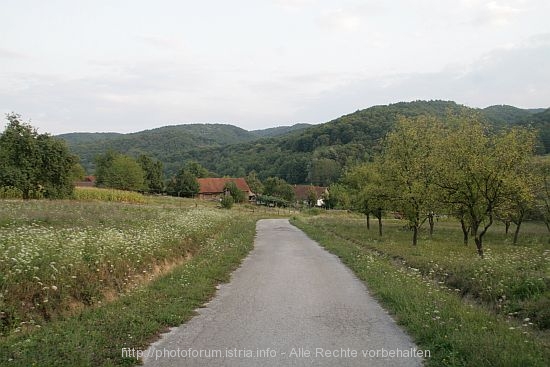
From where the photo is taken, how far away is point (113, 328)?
698 centimetres

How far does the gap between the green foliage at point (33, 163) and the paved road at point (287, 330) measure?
116 ft

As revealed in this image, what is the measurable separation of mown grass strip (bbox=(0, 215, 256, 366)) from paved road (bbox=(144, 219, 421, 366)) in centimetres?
36

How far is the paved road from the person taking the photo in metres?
6.00

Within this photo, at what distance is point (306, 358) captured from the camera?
600cm

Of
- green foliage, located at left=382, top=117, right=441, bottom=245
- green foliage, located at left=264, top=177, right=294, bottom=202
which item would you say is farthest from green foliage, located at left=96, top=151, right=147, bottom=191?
green foliage, located at left=382, top=117, right=441, bottom=245

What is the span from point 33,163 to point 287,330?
41.4 meters

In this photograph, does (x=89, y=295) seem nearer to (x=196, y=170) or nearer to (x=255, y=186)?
(x=255, y=186)

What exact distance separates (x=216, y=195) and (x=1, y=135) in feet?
243

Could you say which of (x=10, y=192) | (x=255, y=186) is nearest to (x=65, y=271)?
(x=10, y=192)

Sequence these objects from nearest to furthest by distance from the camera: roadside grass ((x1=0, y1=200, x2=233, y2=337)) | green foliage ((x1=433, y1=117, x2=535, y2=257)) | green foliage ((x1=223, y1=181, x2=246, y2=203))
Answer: roadside grass ((x1=0, y1=200, x2=233, y2=337)) → green foliage ((x1=433, y1=117, x2=535, y2=257)) → green foliage ((x1=223, y1=181, x2=246, y2=203))

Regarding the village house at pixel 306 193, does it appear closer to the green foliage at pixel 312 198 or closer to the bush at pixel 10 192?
the green foliage at pixel 312 198

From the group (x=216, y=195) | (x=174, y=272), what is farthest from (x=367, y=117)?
(x=174, y=272)

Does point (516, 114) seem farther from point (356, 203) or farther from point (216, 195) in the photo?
point (356, 203)

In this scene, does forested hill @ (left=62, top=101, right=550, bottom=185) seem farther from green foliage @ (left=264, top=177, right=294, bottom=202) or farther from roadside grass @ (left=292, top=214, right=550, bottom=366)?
roadside grass @ (left=292, top=214, right=550, bottom=366)
